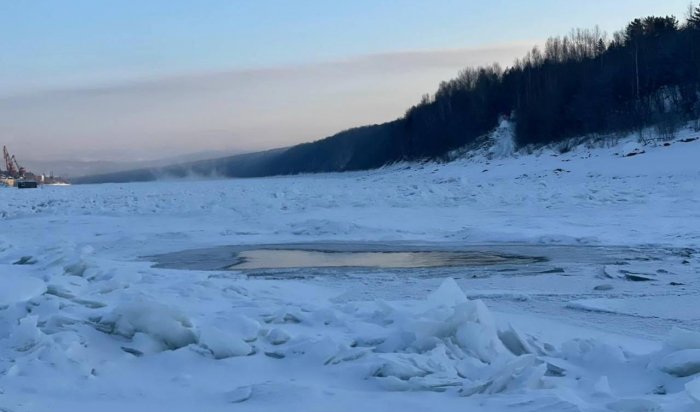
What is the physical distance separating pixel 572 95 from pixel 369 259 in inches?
1666

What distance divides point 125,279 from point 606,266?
17.7ft

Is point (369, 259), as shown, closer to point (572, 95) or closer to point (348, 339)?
point (348, 339)

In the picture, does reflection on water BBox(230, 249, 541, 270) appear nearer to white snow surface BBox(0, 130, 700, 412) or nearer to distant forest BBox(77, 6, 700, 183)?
white snow surface BBox(0, 130, 700, 412)

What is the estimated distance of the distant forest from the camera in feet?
134

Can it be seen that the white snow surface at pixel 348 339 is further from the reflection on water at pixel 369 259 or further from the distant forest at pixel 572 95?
the distant forest at pixel 572 95

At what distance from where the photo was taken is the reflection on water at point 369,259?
9.38 meters

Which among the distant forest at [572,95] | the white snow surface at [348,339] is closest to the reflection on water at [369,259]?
the white snow surface at [348,339]

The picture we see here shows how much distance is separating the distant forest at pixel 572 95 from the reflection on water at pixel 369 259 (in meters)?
27.9

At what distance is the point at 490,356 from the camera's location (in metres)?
4.38

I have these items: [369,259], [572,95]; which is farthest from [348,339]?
[572,95]

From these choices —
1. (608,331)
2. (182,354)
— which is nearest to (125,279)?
(182,354)

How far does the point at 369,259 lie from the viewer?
10.0m

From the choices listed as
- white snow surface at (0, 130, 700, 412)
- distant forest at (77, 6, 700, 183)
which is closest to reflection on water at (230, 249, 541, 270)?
white snow surface at (0, 130, 700, 412)

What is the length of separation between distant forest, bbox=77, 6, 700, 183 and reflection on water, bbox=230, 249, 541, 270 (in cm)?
2791
